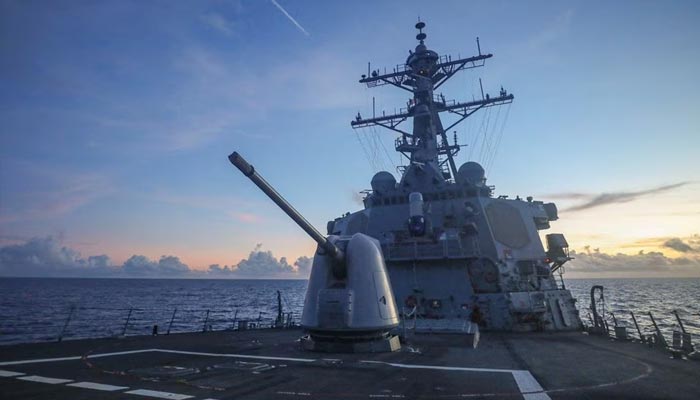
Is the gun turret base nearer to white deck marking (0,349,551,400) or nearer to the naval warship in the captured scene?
the naval warship

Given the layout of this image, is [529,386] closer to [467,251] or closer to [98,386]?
[98,386]

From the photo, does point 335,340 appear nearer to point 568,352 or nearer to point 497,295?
point 568,352

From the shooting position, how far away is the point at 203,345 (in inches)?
442

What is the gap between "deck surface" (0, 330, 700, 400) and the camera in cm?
589

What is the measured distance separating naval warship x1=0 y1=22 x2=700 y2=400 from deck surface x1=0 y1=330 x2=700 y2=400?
0.04m

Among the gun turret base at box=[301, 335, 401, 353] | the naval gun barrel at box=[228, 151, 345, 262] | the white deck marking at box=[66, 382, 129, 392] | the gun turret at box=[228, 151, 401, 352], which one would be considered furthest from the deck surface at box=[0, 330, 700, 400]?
the naval gun barrel at box=[228, 151, 345, 262]

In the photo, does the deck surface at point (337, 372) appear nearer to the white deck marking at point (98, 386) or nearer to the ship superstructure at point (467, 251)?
the white deck marking at point (98, 386)

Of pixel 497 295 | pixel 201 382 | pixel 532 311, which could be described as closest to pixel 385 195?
pixel 497 295

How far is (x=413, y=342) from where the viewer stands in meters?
11.4

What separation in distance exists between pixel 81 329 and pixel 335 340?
3750 cm

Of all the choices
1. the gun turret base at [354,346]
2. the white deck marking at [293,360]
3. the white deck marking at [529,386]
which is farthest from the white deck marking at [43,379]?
the white deck marking at [529,386]

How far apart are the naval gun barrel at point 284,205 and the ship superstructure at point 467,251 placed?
5.18m

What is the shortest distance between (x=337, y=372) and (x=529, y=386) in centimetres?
339

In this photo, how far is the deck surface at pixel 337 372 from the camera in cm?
589
